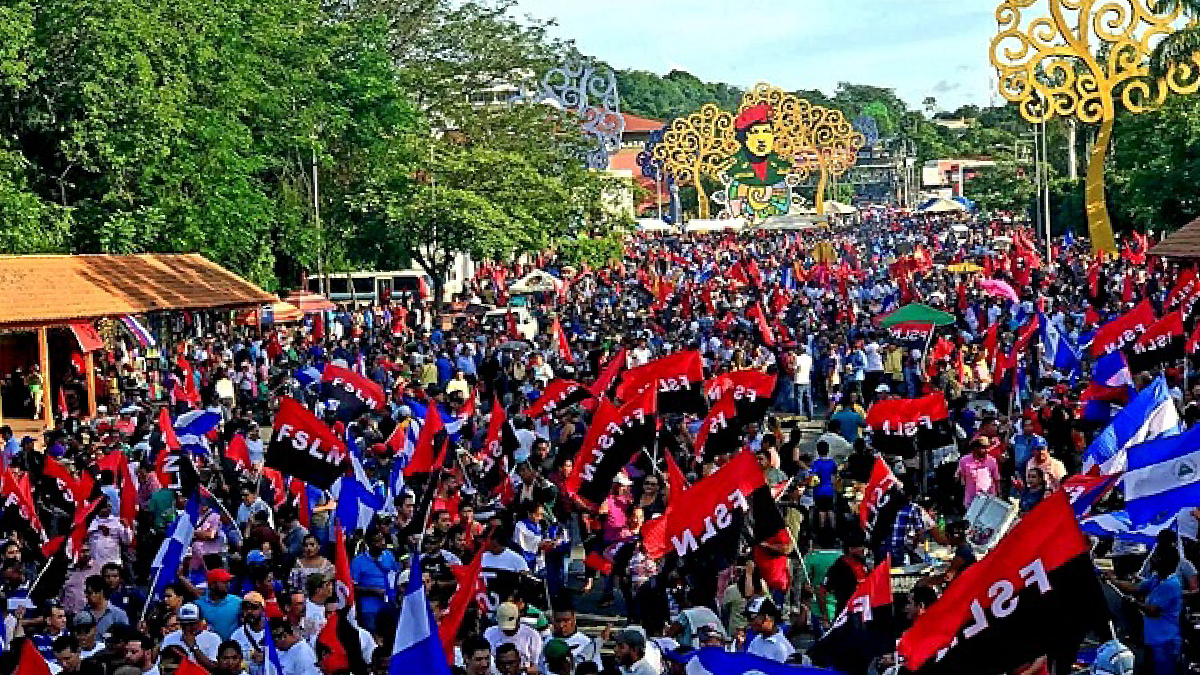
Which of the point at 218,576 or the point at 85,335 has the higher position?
the point at 218,576

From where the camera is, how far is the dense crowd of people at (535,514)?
10156 mm

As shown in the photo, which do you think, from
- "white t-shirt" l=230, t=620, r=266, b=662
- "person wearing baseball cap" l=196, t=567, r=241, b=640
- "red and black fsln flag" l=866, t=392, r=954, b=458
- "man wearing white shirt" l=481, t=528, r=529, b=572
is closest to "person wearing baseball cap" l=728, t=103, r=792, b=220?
"red and black fsln flag" l=866, t=392, r=954, b=458

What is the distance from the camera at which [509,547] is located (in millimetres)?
12453

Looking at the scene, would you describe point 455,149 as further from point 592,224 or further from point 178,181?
point 178,181

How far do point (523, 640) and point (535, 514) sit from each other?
3385 millimetres

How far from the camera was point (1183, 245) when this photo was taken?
31125 millimetres

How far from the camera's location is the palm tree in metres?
49.2

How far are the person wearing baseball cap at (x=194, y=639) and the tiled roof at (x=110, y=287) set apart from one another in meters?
17.4

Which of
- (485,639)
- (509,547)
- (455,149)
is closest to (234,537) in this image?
(509,547)

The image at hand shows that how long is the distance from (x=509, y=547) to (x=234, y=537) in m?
2.31

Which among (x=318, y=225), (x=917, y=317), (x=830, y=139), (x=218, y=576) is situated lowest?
(x=917, y=317)

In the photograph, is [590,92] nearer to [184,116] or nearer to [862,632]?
[184,116]

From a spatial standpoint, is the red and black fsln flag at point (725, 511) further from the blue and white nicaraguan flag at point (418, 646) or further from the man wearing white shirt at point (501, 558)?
the blue and white nicaraguan flag at point (418, 646)

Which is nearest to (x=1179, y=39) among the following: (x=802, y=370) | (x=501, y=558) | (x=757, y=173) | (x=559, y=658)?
(x=802, y=370)
